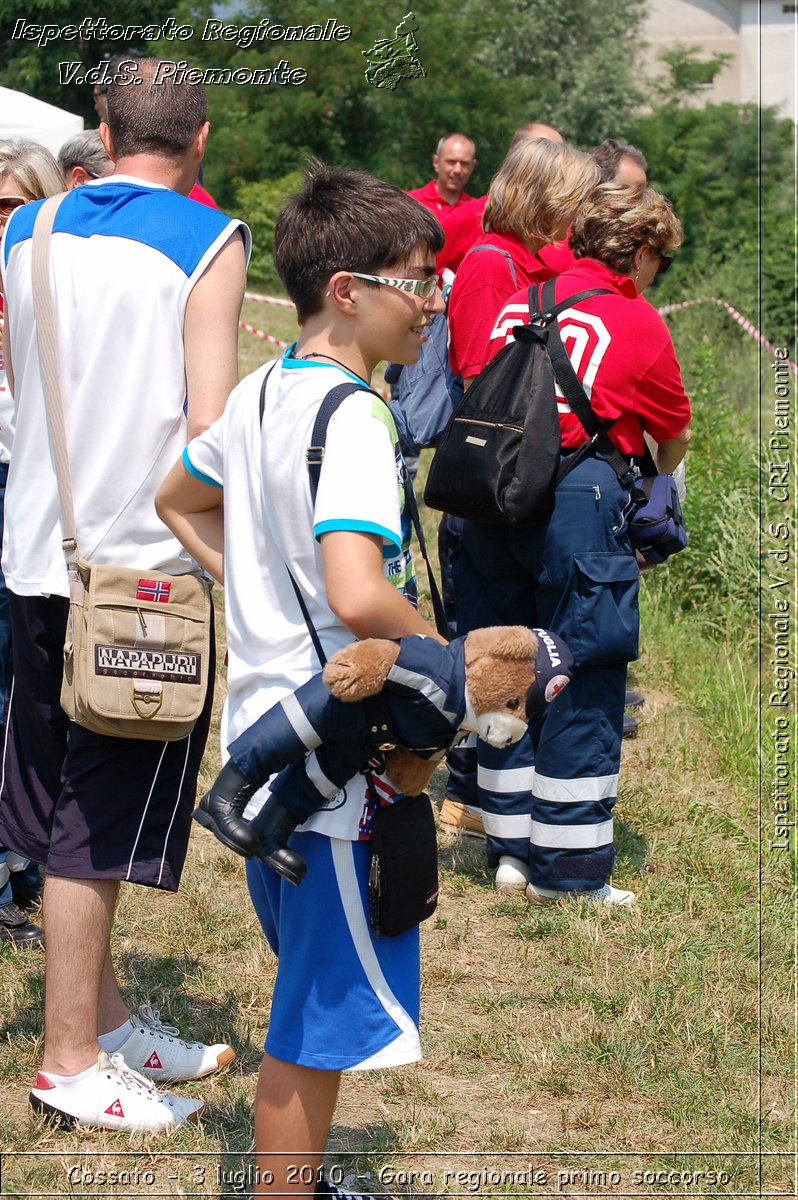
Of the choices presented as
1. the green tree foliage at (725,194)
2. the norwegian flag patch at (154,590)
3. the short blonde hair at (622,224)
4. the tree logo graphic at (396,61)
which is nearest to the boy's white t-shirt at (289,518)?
the norwegian flag patch at (154,590)

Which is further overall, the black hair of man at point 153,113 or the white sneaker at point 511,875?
the white sneaker at point 511,875

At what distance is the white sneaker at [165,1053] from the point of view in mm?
2965

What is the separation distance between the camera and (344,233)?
2.15 meters

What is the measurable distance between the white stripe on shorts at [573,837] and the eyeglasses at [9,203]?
2.47 metres

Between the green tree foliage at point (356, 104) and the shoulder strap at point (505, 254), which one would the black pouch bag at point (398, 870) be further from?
the green tree foliage at point (356, 104)

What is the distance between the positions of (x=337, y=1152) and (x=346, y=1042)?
0.84 metres

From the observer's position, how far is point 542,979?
145 inches

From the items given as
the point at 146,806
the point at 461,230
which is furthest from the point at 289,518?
the point at 461,230

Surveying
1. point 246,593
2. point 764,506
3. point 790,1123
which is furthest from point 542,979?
point 764,506

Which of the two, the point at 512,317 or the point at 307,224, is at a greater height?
the point at 307,224

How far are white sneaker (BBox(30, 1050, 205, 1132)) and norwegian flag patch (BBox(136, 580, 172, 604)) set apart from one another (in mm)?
1002

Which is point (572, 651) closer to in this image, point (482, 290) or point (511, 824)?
point (511, 824)

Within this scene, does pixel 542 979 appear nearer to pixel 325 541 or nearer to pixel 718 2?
pixel 325 541

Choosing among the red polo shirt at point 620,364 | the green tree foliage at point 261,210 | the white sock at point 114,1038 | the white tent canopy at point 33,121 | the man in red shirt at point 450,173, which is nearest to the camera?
the white sock at point 114,1038
